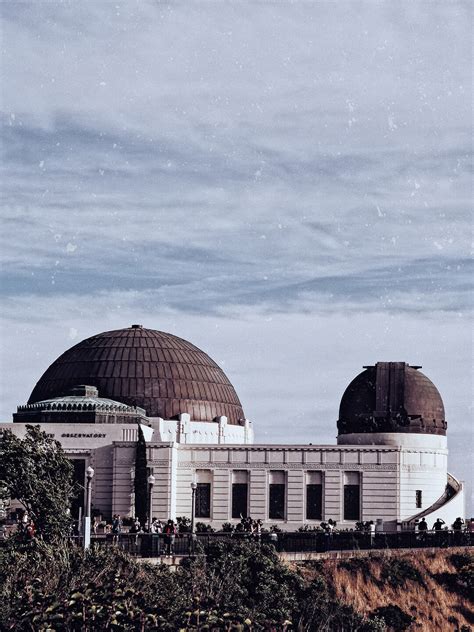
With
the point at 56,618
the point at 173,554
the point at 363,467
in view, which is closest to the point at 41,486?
the point at 173,554

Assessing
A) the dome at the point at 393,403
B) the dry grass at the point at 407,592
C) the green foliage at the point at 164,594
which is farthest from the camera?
the dome at the point at 393,403

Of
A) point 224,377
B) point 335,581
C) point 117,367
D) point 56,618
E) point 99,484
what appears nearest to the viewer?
point 56,618

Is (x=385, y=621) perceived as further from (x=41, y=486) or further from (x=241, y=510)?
(x=241, y=510)

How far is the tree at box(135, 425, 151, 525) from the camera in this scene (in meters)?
76.2

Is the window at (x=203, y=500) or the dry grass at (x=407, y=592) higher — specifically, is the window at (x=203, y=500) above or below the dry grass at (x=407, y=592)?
above

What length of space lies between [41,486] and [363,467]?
27.5 meters

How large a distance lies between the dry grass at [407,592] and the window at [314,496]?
716 inches

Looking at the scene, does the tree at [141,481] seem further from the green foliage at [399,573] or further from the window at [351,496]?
the green foliage at [399,573]

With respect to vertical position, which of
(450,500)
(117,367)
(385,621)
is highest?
(117,367)

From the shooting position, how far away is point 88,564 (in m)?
42.8

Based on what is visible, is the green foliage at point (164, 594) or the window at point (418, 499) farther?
the window at point (418, 499)

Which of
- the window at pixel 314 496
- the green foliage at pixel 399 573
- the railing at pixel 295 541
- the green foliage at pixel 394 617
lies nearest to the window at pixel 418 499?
the window at pixel 314 496

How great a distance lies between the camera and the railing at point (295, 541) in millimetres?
51375

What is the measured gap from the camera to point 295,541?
2248 inches
